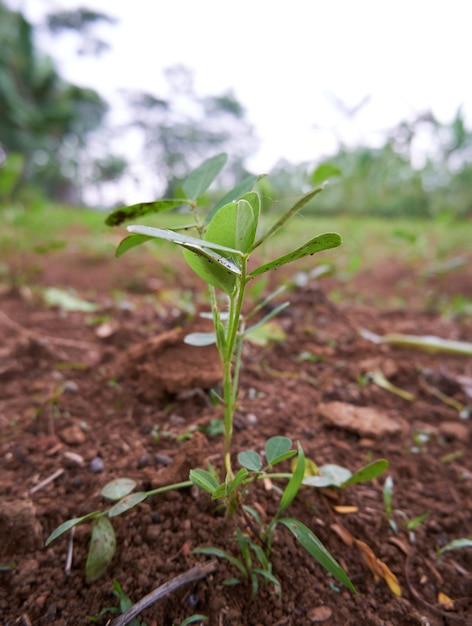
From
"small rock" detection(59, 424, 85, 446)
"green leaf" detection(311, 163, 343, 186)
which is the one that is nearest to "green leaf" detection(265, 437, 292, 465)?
"small rock" detection(59, 424, 85, 446)

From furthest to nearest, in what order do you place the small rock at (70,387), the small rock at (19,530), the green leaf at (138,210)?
the small rock at (70,387) → the small rock at (19,530) → the green leaf at (138,210)

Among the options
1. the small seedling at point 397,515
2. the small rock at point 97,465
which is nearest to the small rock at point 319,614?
the small seedling at point 397,515

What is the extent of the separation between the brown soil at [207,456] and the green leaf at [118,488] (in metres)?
0.04

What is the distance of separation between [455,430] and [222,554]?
2.31 feet

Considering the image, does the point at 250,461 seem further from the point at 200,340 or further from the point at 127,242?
the point at 127,242

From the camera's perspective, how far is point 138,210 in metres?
0.49

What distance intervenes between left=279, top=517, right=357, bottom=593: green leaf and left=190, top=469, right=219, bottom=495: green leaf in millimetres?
127

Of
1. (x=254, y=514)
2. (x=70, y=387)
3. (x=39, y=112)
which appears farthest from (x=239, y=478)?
(x=39, y=112)

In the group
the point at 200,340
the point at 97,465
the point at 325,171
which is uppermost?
the point at 325,171

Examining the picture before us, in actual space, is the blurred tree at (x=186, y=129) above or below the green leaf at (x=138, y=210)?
above

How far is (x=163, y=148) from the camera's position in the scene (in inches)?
512

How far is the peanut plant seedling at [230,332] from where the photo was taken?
15.4 inches

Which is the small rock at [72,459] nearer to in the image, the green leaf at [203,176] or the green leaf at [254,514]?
the green leaf at [254,514]

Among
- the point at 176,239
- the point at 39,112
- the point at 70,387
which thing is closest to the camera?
the point at 176,239
